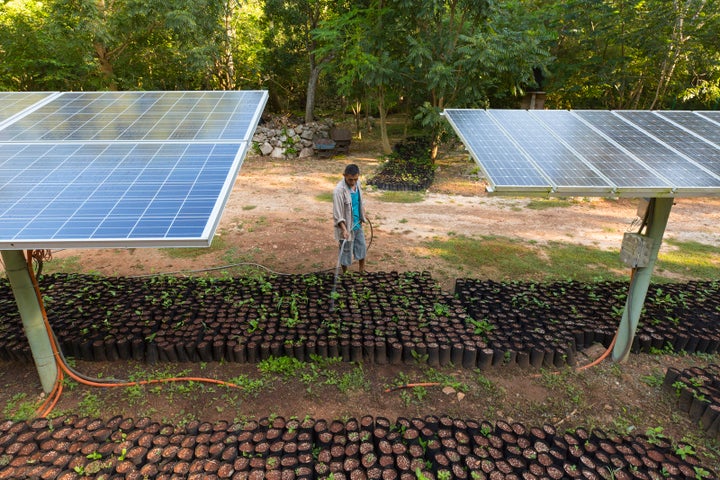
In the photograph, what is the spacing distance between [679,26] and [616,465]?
15663 mm

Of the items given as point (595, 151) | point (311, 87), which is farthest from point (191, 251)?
point (311, 87)

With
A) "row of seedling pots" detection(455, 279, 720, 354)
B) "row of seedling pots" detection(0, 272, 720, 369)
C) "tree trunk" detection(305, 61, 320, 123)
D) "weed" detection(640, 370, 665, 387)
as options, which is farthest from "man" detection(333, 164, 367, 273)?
"tree trunk" detection(305, 61, 320, 123)

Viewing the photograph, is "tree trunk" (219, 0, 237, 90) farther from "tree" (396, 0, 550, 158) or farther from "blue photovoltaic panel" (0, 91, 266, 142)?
"blue photovoltaic panel" (0, 91, 266, 142)

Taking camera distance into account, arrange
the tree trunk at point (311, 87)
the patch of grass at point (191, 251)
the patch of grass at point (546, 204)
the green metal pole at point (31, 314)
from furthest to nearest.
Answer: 1. the tree trunk at point (311, 87)
2. the patch of grass at point (546, 204)
3. the patch of grass at point (191, 251)
4. the green metal pole at point (31, 314)

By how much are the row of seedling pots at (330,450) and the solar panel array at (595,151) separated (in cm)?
230

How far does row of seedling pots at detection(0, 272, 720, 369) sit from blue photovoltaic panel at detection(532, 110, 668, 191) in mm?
2108

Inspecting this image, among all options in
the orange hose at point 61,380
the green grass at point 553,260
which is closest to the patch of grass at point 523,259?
the green grass at point 553,260

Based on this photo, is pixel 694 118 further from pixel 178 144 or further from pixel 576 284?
pixel 178 144

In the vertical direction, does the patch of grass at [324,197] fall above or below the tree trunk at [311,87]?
below

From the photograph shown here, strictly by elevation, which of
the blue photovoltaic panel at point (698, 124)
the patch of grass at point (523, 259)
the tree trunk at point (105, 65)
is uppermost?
the tree trunk at point (105, 65)

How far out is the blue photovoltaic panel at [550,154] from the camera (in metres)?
3.85

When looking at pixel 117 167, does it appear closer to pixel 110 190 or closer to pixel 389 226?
pixel 110 190

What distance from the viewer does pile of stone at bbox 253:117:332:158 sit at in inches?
674

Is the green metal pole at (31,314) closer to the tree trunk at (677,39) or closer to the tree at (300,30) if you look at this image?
the tree at (300,30)
